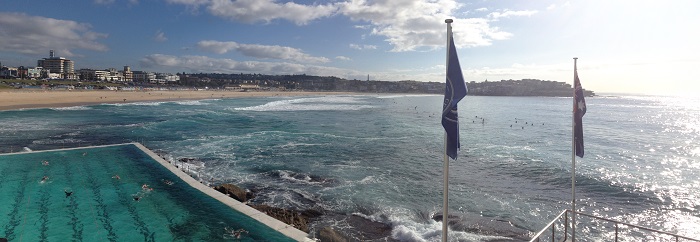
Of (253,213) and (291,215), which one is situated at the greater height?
(253,213)

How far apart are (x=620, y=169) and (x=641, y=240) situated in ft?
38.9

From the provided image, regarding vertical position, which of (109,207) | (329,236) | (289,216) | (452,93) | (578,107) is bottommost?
(289,216)

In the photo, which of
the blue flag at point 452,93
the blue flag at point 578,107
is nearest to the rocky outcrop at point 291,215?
the blue flag at point 452,93

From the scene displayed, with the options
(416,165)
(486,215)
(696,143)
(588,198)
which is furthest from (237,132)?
(696,143)

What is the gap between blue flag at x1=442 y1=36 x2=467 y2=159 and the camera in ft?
15.6

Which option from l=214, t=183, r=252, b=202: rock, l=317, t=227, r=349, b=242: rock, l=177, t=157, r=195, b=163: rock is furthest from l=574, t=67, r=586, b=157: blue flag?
l=177, t=157, r=195, b=163: rock

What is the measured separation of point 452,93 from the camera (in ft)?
15.7

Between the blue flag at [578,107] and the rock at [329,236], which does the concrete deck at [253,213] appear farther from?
the blue flag at [578,107]

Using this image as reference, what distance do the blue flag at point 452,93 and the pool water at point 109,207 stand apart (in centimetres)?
542

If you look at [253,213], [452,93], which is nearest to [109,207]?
[253,213]

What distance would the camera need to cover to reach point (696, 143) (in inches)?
1366

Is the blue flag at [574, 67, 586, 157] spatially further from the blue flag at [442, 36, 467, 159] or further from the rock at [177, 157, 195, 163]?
the rock at [177, 157, 195, 163]

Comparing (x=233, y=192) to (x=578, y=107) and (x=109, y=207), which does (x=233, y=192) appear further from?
(x=578, y=107)

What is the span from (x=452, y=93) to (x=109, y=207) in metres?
10.7
